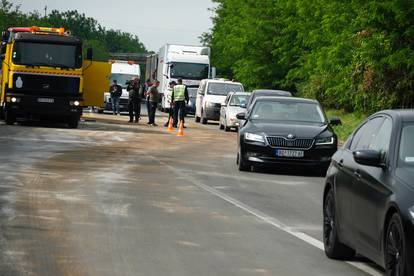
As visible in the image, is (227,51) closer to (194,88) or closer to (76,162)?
(194,88)

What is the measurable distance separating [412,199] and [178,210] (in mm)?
7158

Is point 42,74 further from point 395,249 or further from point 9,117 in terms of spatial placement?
point 395,249

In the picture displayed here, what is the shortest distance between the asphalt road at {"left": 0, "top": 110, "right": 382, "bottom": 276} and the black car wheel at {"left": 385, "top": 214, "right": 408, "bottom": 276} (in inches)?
53.2

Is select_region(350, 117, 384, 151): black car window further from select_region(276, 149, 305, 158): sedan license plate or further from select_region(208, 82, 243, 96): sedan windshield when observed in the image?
select_region(208, 82, 243, 96): sedan windshield

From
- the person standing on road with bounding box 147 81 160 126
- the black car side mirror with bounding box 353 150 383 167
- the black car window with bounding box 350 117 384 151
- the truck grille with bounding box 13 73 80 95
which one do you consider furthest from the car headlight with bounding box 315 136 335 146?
the person standing on road with bounding box 147 81 160 126

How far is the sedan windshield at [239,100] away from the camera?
152 ft

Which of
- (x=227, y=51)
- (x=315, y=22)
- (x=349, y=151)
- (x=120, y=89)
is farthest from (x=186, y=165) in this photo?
(x=227, y=51)

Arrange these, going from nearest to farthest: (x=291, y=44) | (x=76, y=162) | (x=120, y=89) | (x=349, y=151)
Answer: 1. (x=349, y=151)
2. (x=76, y=162)
3. (x=120, y=89)
4. (x=291, y=44)

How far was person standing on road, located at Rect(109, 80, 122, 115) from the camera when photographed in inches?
2338

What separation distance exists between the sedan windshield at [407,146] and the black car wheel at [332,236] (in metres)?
1.49

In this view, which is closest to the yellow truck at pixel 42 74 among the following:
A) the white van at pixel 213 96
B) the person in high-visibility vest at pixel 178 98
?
the person in high-visibility vest at pixel 178 98

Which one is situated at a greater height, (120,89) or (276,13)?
(276,13)

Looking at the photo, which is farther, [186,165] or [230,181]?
[186,165]

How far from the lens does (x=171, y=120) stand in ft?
140
